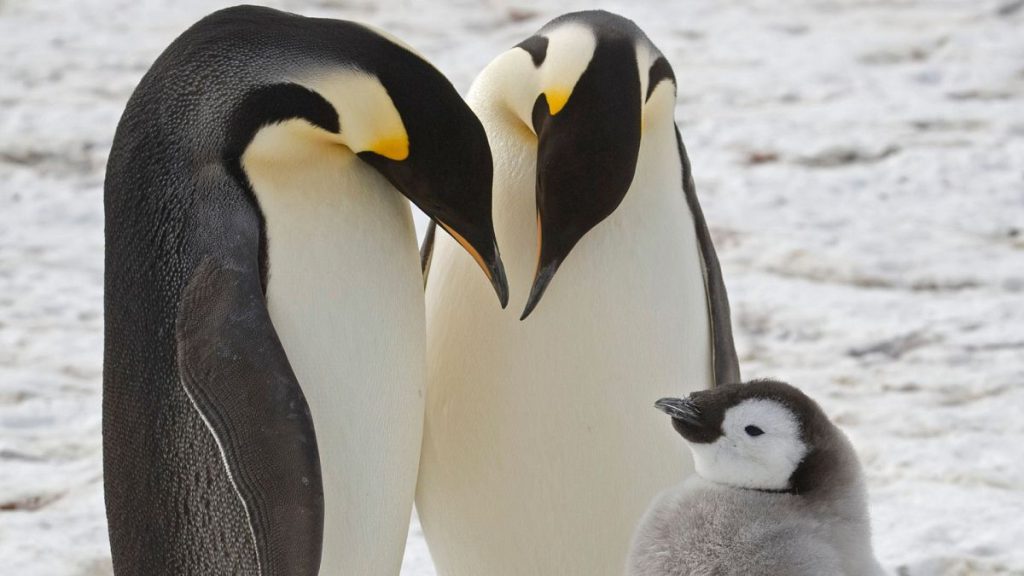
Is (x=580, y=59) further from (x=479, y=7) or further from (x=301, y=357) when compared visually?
(x=479, y=7)

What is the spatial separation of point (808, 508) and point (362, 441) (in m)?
0.57

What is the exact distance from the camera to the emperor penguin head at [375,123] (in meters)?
1.89

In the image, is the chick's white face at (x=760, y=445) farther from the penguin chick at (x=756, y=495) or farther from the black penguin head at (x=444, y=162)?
the black penguin head at (x=444, y=162)

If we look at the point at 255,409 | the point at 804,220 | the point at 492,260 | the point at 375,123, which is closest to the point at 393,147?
the point at 375,123

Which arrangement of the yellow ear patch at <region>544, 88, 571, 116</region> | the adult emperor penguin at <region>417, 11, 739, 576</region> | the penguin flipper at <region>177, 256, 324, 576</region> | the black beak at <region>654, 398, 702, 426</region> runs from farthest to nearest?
the adult emperor penguin at <region>417, 11, 739, 576</region>, the yellow ear patch at <region>544, 88, 571, 116</region>, the black beak at <region>654, 398, 702, 426</region>, the penguin flipper at <region>177, 256, 324, 576</region>

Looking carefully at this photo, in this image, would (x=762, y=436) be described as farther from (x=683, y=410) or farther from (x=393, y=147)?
(x=393, y=147)

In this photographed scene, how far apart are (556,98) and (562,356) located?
38 cm

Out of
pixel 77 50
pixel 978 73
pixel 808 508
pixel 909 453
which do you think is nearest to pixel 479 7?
pixel 77 50

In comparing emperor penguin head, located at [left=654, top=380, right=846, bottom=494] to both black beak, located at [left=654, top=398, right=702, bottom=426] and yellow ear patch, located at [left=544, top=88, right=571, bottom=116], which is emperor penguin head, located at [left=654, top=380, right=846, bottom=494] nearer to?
black beak, located at [left=654, top=398, right=702, bottom=426]

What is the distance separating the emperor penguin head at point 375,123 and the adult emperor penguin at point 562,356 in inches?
7.9

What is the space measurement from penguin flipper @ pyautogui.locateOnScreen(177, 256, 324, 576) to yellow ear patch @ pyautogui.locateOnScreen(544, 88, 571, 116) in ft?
1.53

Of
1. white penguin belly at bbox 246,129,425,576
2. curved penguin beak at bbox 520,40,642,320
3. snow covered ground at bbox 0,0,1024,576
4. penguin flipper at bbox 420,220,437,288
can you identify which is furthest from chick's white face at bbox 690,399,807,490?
snow covered ground at bbox 0,0,1024,576

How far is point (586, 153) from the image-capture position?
78.4 inches

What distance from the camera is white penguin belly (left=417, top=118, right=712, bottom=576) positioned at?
220 cm
